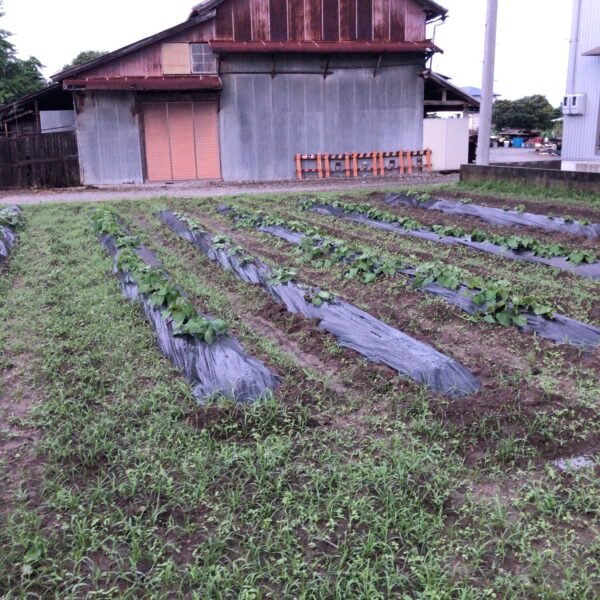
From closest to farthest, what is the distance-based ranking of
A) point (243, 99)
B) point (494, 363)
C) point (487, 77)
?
point (494, 363)
point (487, 77)
point (243, 99)

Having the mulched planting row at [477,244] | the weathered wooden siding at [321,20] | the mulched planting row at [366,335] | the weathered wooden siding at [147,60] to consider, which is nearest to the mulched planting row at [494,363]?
the mulched planting row at [366,335]

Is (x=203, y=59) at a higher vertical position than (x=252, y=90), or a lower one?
higher

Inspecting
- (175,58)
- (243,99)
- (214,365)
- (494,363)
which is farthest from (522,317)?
(175,58)

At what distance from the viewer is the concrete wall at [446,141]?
942 inches

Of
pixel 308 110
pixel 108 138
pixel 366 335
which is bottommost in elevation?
pixel 366 335

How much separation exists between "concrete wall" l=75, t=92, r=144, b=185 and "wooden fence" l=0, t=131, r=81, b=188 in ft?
1.29

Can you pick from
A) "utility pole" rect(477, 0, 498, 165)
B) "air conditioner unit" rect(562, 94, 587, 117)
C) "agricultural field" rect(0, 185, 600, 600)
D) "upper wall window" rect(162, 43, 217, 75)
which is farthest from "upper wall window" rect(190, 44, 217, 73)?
"agricultural field" rect(0, 185, 600, 600)

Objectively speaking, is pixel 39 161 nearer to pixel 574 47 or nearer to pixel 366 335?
pixel 574 47

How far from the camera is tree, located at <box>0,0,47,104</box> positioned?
95.0 feet

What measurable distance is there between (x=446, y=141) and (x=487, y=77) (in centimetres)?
731

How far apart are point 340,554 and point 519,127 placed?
64.3 metres

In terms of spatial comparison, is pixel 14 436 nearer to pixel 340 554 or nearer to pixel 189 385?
pixel 189 385

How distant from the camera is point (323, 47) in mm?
21094

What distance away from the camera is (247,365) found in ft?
15.4
